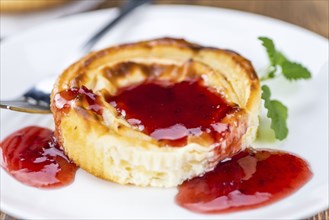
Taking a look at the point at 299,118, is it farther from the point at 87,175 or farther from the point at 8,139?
the point at 8,139

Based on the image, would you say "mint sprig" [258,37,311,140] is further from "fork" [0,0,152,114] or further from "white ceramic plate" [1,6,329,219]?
"fork" [0,0,152,114]

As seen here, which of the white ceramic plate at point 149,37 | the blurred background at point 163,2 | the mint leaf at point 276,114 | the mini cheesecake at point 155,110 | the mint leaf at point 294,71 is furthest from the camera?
the blurred background at point 163,2

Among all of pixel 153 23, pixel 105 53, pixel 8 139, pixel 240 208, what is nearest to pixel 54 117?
pixel 8 139

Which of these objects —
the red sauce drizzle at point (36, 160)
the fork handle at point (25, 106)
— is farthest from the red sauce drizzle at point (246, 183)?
the fork handle at point (25, 106)

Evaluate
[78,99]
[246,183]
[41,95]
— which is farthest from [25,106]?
[246,183]

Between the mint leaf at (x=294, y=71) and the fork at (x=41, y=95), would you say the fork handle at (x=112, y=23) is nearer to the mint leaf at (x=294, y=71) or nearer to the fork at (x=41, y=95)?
the fork at (x=41, y=95)

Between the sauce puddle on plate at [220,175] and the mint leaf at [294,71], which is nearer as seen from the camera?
the sauce puddle on plate at [220,175]

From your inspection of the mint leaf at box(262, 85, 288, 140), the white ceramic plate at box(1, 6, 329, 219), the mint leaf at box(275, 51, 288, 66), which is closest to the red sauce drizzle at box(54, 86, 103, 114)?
the white ceramic plate at box(1, 6, 329, 219)
